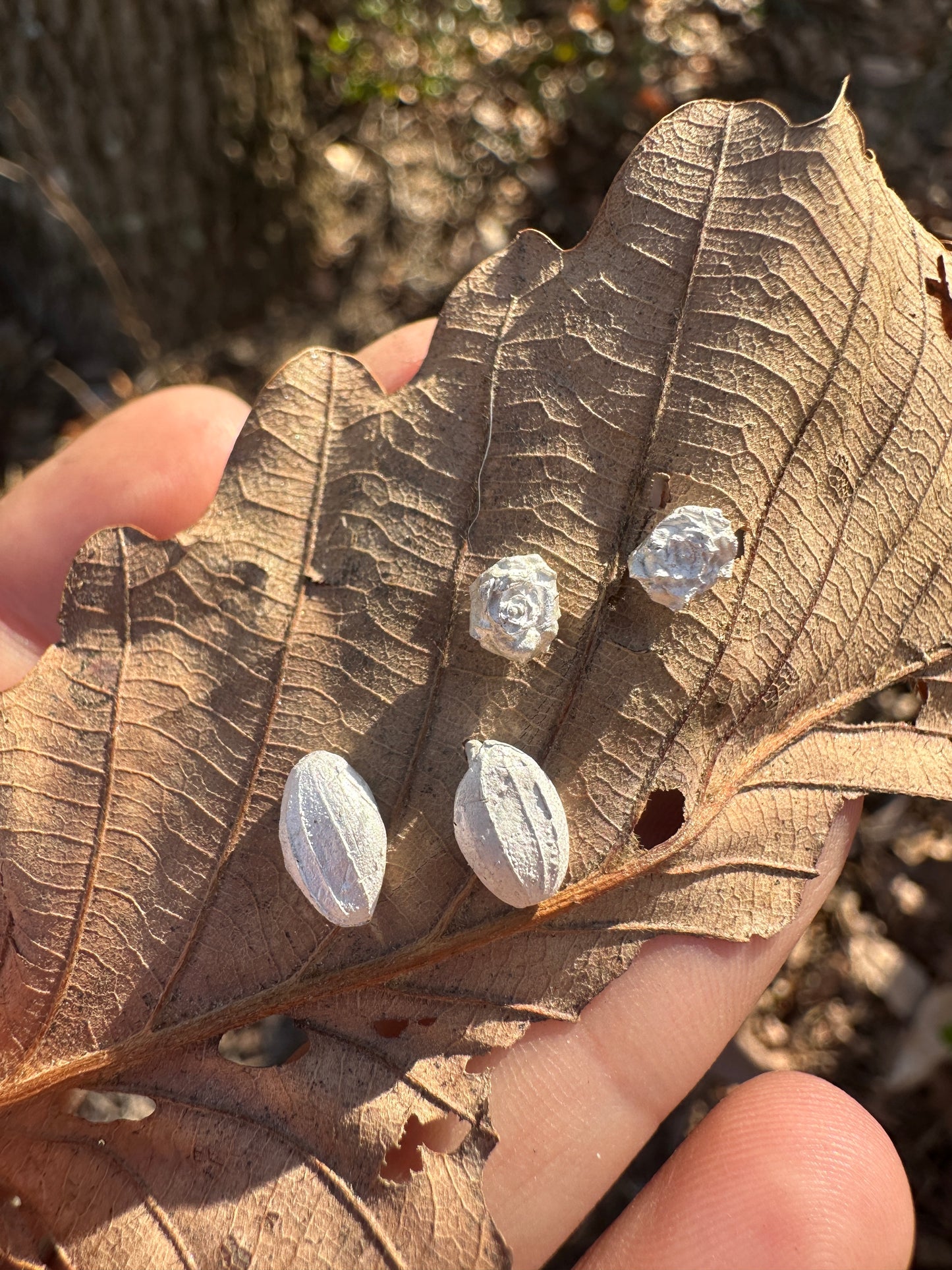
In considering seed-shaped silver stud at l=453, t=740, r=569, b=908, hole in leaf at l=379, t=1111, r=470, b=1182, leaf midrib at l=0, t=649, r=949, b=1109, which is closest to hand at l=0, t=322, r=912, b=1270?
hole in leaf at l=379, t=1111, r=470, b=1182

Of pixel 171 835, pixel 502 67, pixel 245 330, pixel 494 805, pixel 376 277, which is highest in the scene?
pixel 502 67

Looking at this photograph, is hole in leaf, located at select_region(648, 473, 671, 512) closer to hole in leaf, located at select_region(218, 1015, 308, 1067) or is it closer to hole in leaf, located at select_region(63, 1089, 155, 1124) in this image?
hole in leaf, located at select_region(218, 1015, 308, 1067)

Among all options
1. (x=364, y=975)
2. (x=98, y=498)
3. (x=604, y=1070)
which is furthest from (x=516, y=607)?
(x=98, y=498)

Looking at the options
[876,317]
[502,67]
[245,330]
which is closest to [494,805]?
[876,317]

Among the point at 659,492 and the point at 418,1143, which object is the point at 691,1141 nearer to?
the point at 418,1143

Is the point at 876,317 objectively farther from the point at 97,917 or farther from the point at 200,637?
the point at 97,917

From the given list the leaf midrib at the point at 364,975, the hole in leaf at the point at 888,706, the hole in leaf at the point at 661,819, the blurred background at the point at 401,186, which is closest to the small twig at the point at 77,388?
the blurred background at the point at 401,186
